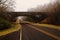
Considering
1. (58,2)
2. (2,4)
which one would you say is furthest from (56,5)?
(2,4)

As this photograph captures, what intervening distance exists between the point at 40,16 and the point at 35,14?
3166 mm

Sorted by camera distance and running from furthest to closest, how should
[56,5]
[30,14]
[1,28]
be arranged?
[30,14] < [56,5] < [1,28]

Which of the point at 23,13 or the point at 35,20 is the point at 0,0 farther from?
the point at 35,20

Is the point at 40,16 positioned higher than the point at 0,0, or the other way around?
the point at 0,0

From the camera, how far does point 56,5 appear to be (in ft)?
181

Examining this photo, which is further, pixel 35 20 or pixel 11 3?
pixel 35 20

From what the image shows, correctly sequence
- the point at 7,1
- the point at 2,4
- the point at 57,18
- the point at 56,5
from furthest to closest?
1. the point at 56,5
2. the point at 57,18
3. the point at 7,1
4. the point at 2,4

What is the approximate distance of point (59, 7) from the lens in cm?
5103

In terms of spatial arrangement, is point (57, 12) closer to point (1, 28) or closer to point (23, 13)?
point (1, 28)

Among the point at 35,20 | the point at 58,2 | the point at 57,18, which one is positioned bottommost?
the point at 35,20

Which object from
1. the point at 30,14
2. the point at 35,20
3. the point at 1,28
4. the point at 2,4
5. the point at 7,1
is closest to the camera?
the point at 1,28

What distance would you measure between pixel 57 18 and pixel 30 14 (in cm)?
3944

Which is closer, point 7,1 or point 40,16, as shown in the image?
point 7,1

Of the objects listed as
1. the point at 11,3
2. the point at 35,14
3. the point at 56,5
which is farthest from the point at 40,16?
the point at 11,3
